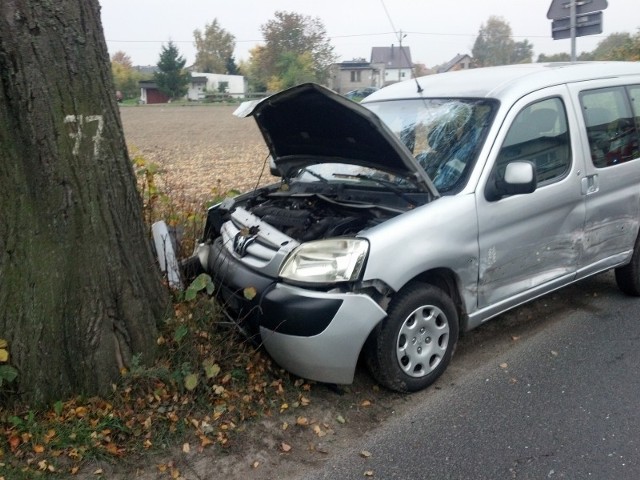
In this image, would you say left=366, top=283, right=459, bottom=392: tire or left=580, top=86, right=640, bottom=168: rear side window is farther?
left=580, top=86, right=640, bottom=168: rear side window

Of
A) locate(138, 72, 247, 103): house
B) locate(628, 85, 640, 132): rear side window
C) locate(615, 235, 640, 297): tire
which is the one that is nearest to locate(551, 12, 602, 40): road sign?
locate(628, 85, 640, 132): rear side window

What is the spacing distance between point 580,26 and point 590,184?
244 inches

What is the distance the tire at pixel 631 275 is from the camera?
5.43m

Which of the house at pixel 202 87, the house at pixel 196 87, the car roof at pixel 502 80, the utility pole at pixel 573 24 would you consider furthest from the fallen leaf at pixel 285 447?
the house at pixel 196 87

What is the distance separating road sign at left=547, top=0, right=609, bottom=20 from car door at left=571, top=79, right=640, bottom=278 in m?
4.79

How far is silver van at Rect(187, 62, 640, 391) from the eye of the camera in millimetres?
3682

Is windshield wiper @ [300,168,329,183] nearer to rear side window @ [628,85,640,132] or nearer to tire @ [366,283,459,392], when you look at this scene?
tire @ [366,283,459,392]

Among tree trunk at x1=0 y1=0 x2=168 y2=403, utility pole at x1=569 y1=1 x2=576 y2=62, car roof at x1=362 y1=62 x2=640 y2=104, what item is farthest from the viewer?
utility pole at x1=569 y1=1 x2=576 y2=62

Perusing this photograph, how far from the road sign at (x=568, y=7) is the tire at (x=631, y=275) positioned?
5.39 meters

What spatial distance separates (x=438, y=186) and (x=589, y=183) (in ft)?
4.54

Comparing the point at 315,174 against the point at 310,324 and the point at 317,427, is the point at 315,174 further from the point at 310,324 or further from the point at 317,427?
the point at 317,427

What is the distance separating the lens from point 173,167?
51.9ft

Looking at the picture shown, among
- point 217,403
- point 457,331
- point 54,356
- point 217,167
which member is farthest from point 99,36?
point 217,167

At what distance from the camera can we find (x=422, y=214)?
3838 mm
